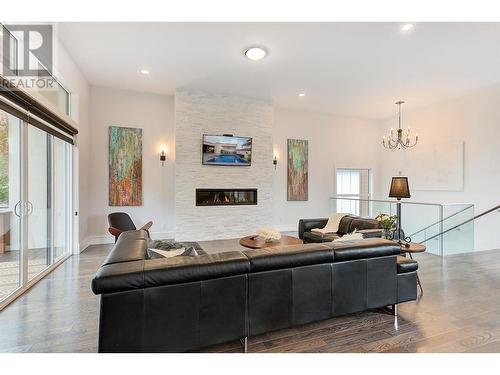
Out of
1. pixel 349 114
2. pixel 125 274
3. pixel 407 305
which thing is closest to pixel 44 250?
pixel 125 274

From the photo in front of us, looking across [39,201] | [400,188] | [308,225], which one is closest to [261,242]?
[308,225]

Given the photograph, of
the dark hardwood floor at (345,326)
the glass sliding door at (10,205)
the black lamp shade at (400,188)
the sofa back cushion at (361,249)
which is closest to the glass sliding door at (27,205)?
the glass sliding door at (10,205)

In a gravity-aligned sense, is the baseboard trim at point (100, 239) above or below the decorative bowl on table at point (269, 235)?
below

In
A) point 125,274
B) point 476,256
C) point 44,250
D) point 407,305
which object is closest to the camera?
point 125,274

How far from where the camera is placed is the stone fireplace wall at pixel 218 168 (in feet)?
19.9

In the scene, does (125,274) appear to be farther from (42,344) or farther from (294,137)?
(294,137)

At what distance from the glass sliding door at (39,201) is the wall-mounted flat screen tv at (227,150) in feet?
9.81

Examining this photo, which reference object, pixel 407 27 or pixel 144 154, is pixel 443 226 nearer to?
pixel 407 27

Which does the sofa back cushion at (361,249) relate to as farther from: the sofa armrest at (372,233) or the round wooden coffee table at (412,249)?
the sofa armrest at (372,233)

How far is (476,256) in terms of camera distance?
5008 millimetres

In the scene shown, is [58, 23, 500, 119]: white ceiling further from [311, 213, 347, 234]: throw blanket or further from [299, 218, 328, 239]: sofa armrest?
[299, 218, 328, 239]: sofa armrest

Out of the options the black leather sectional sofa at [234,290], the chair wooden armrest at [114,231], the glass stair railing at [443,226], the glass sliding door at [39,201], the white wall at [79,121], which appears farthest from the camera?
the glass stair railing at [443,226]

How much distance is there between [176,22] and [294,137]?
4927mm
